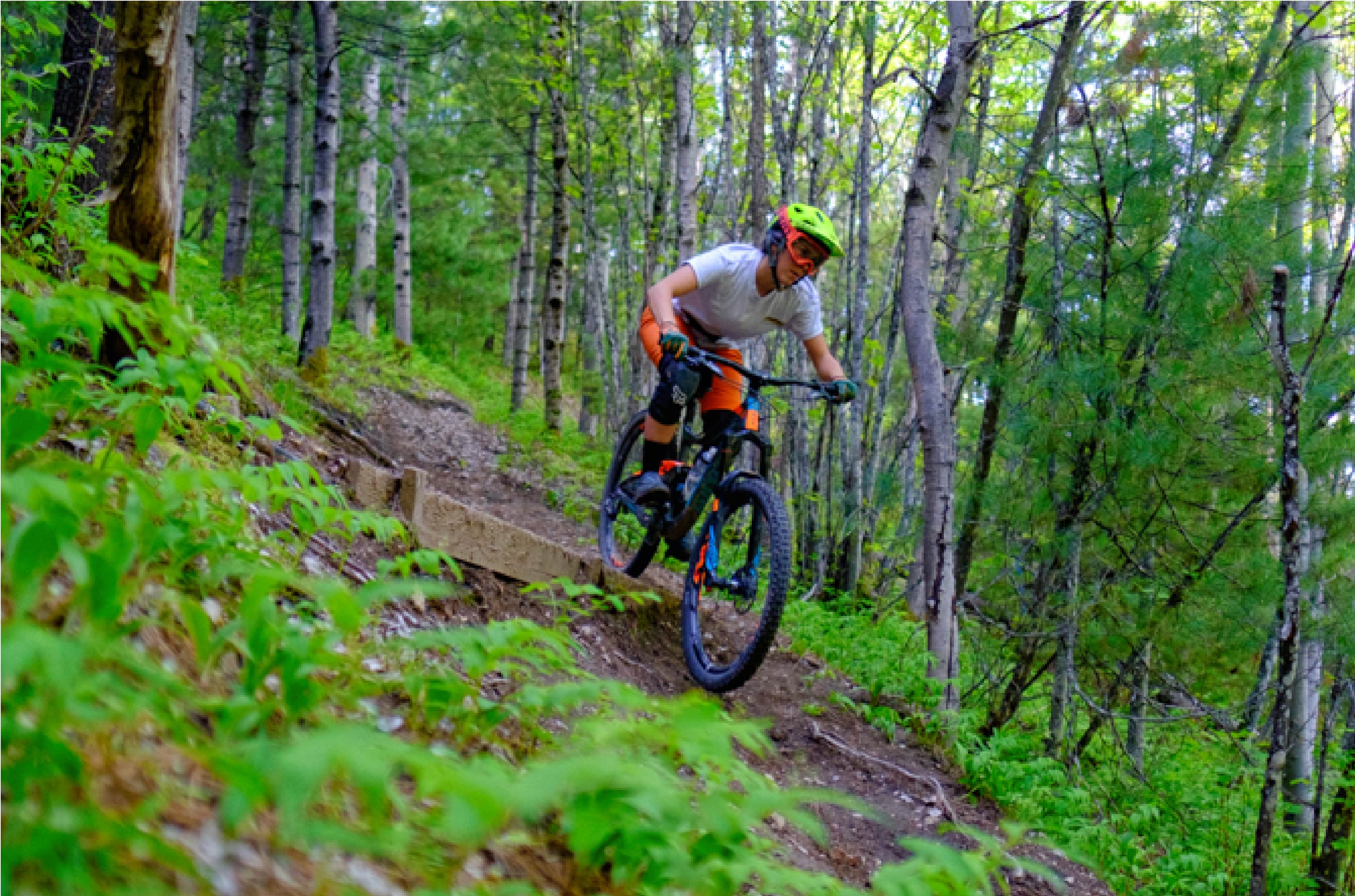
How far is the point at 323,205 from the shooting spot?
9586 mm

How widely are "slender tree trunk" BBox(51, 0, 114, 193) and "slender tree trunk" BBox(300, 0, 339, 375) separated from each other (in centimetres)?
253

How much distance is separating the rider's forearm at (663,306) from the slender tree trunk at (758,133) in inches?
168

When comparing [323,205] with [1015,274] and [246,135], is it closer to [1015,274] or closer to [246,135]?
[246,135]

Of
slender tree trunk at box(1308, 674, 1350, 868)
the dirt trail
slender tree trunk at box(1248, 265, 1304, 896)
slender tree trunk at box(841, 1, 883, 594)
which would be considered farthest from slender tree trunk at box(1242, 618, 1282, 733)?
slender tree trunk at box(841, 1, 883, 594)

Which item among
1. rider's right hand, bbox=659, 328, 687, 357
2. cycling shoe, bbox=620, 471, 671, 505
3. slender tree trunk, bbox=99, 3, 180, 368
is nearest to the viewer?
slender tree trunk, bbox=99, 3, 180, 368

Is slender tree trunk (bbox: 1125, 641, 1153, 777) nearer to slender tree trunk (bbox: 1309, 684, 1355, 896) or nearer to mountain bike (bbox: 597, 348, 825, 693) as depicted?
slender tree trunk (bbox: 1309, 684, 1355, 896)

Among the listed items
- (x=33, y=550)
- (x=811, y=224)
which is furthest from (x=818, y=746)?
(x=33, y=550)

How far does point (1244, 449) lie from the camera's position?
6.19m

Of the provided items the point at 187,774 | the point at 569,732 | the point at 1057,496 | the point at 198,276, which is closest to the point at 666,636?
the point at 569,732

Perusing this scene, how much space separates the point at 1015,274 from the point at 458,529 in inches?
156

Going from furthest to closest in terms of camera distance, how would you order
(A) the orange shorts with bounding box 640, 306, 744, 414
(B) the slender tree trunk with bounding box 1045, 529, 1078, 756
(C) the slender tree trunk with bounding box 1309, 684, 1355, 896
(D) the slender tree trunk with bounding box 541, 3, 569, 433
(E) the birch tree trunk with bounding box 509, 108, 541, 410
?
1. (E) the birch tree trunk with bounding box 509, 108, 541, 410
2. (D) the slender tree trunk with bounding box 541, 3, 569, 433
3. (B) the slender tree trunk with bounding box 1045, 529, 1078, 756
4. (C) the slender tree trunk with bounding box 1309, 684, 1355, 896
5. (A) the orange shorts with bounding box 640, 306, 744, 414

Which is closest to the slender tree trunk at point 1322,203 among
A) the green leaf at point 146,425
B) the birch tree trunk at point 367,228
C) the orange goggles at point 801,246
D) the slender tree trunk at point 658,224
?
the orange goggles at point 801,246

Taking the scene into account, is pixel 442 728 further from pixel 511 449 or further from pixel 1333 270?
pixel 511 449

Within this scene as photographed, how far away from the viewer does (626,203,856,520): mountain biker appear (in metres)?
4.63
